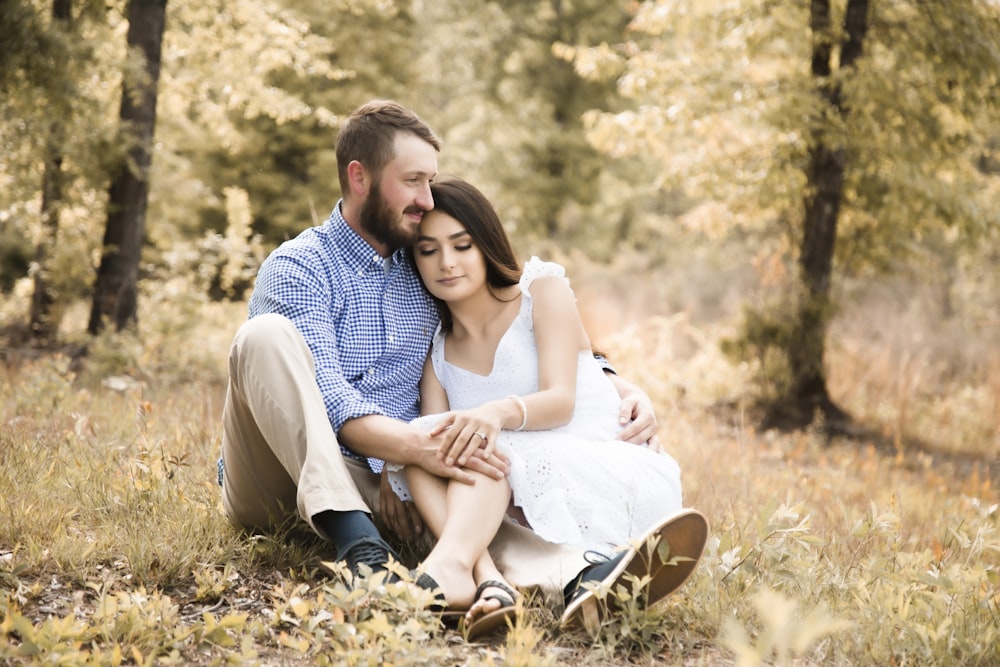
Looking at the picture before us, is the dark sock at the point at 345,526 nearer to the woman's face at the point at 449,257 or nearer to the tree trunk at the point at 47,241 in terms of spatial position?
the woman's face at the point at 449,257

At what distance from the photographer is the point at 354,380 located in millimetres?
3268

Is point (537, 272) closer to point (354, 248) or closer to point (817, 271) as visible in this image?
point (354, 248)

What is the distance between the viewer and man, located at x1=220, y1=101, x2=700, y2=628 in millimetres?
2693

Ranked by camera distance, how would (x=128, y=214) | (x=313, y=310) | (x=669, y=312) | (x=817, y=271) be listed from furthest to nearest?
1. (x=669, y=312)
2. (x=817, y=271)
3. (x=128, y=214)
4. (x=313, y=310)

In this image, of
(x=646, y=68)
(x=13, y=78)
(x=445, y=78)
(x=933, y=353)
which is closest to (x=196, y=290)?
(x=13, y=78)

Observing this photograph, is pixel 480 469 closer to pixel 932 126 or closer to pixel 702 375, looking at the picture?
pixel 932 126

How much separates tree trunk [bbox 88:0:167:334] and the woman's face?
4.54 m

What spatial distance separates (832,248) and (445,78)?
11465mm

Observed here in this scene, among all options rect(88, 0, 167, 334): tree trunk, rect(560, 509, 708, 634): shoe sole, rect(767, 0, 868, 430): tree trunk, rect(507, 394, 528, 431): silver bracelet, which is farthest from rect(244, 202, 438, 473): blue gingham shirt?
rect(767, 0, 868, 430): tree trunk

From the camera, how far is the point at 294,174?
13.2 meters

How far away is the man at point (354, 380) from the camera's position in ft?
8.84

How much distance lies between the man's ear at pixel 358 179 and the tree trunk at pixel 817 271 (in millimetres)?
5273

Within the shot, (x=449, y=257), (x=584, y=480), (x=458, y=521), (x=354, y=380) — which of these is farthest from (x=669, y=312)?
(x=458, y=521)

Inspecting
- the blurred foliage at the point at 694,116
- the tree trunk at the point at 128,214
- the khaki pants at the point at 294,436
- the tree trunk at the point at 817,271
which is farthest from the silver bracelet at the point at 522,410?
the tree trunk at the point at 817,271
